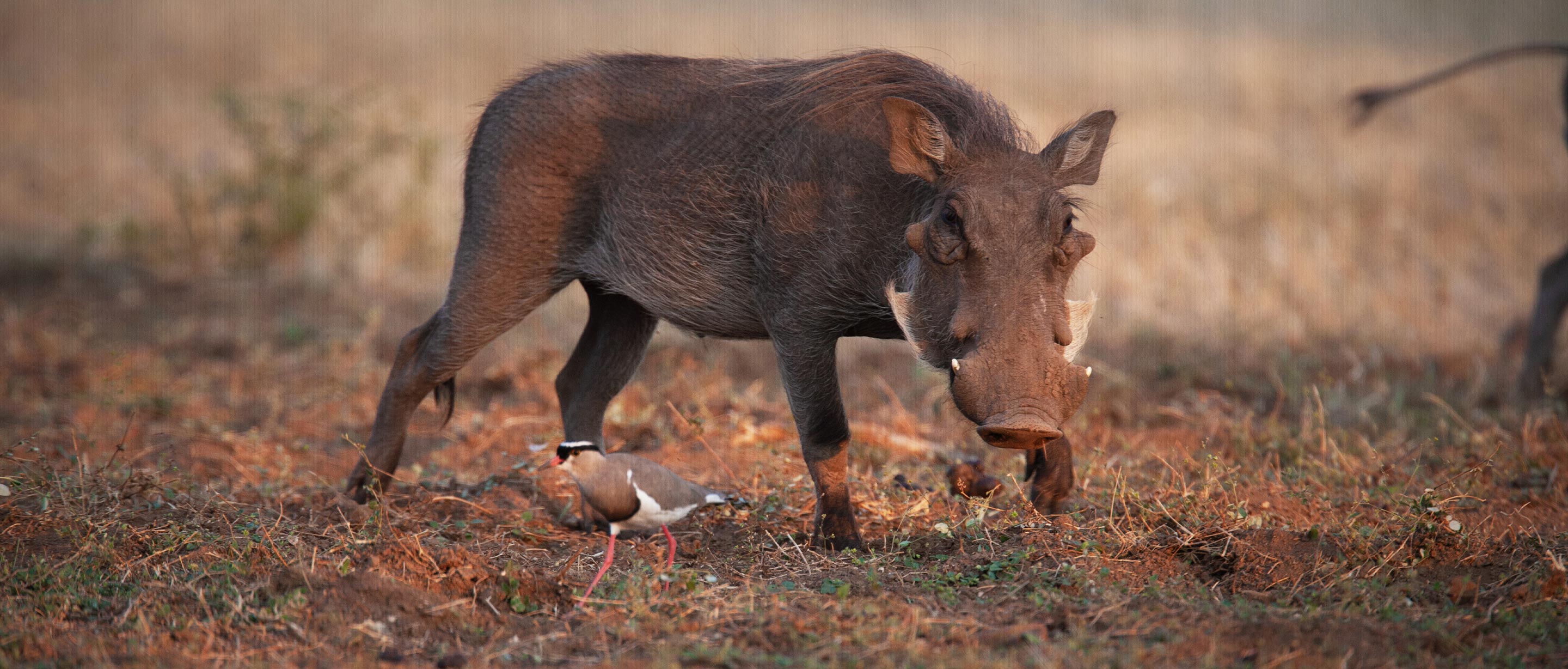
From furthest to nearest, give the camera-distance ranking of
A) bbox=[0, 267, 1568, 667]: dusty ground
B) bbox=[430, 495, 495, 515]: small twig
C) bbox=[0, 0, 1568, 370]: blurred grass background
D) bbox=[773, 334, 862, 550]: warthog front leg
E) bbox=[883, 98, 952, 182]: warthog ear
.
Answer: bbox=[0, 0, 1568, 370]: blurred grass background, bbox=[430, 495, 495, 515]: small twig, bbox=[773, 334, 862, 550]: warthog front leg, bbox=[883, 98, 952, 182]: warthog ear, bbox=[0, 267, 1568, 667]: dusty ground

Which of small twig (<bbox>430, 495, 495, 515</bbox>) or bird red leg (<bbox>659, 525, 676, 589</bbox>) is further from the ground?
bird red leg (<bbox>659, 525, 676, 589</bbox>)

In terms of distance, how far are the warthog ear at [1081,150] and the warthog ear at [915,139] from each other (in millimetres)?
297

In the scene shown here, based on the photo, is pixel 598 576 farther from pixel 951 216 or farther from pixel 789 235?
pixel 951 216

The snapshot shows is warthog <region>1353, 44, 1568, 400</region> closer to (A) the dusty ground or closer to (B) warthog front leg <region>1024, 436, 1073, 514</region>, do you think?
(A) the dusty ground

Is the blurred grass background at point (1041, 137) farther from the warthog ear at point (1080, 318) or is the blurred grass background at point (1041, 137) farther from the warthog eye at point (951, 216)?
the warthog eye at point (951, 216)

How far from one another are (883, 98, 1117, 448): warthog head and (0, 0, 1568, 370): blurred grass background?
0.36 meters

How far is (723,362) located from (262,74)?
12412 millimetres

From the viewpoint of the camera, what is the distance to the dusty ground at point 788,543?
2.88 m

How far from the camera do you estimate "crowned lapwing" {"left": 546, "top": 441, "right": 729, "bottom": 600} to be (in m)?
3.35

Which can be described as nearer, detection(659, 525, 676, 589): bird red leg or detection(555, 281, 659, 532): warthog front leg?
detection(659, 525, 676, 589): bird red leg

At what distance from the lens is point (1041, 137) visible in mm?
11562

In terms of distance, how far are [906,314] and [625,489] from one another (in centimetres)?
89

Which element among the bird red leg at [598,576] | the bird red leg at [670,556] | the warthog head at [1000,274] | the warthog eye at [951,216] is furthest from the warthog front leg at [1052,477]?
the bird red leg at [598,576]

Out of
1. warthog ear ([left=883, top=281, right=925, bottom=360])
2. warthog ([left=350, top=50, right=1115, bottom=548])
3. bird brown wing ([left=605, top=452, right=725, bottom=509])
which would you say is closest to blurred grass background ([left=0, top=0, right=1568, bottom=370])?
warthog ([left=350, top=50, right=1115, bottom=548])
